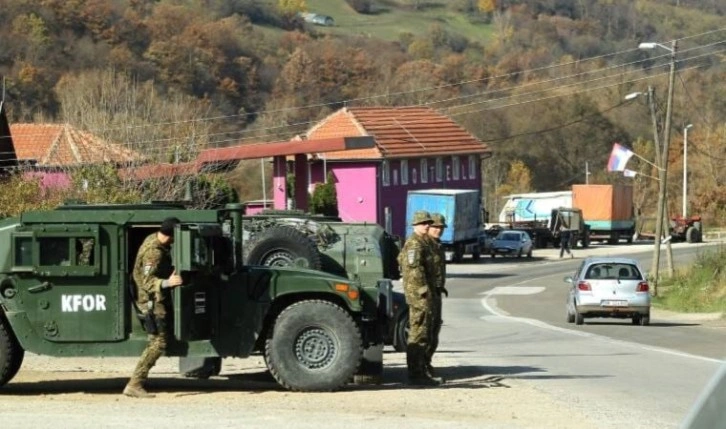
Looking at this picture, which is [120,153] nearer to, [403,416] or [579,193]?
[403,416]

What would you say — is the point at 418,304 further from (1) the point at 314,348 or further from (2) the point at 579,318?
(2) the point at 579,318

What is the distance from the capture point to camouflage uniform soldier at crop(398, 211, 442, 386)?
1448 centimetres

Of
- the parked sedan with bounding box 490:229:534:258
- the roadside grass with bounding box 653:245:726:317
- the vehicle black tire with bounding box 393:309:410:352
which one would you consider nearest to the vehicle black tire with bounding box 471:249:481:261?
the parked sedan with bounding box 490:229:534:258

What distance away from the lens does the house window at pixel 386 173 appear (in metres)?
76.5

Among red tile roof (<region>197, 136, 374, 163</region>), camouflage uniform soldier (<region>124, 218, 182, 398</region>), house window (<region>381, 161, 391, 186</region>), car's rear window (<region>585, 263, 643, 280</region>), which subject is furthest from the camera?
house window (<region>381, 161, 391, 186</region>)

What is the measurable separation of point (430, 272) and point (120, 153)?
28416 mm

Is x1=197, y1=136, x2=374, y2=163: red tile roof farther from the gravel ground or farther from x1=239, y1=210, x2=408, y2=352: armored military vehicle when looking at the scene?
the gravel ground

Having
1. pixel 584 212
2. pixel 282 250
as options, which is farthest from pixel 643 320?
pixel 584 212

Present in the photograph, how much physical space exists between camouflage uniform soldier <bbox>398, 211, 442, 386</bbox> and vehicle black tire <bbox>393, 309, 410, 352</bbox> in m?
0.56

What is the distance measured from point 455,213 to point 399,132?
65.8 feet

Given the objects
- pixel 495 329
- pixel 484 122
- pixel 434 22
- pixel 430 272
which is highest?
pixel 434 22

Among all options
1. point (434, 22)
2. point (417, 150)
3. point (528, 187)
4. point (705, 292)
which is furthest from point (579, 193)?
point (434, 22)

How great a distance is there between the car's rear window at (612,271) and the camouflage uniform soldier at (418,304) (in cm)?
1595

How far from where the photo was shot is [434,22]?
178000mm
